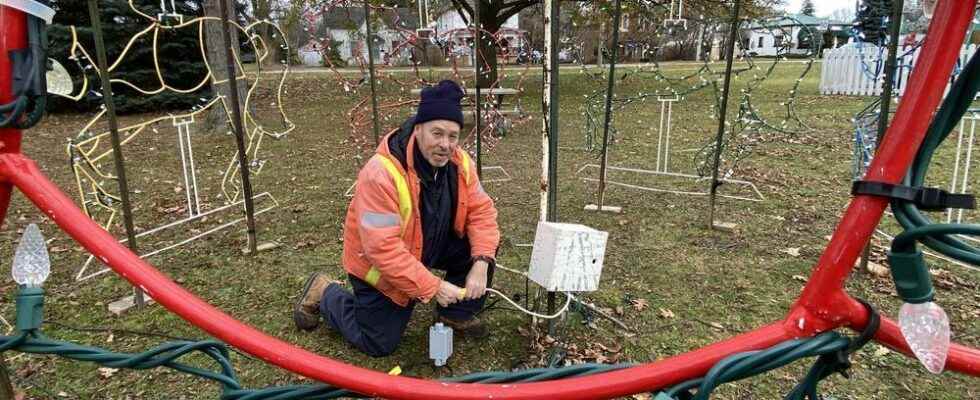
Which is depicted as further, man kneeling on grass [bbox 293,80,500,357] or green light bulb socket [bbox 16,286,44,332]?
man kneeling on grass [bbox 293,80,500,357]

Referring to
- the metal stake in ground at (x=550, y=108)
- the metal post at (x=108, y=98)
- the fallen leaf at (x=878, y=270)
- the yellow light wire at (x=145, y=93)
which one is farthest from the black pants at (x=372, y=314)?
the fallen leaf at (x=878, y=270)

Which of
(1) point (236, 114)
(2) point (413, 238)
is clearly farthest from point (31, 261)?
(1) point (236, 114)

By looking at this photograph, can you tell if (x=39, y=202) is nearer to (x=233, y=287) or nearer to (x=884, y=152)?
(x=884, y=152)

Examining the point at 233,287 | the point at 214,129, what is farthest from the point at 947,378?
the point at 214,129

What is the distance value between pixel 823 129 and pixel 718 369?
32.7 ft

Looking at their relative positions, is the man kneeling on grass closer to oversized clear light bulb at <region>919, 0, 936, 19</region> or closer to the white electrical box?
the white electrical box

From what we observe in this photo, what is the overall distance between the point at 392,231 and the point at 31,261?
140cm

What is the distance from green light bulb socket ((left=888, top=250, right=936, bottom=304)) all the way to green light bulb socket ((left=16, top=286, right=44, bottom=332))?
1.29 metres

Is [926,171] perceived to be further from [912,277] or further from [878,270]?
[878,270]

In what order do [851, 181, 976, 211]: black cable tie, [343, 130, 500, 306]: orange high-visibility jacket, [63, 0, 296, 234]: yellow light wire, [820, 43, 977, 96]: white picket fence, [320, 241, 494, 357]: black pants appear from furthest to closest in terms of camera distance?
[820, 43, 977, 96]: white picket fence → [63, 0, 296, 234]: yellow light wire → [320, 241, 494, 357]: black pants → [343, 130, 500, 306]: orange high-visibility jacket → [851, 181, 976, 211]: black cable tie

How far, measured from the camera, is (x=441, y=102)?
93.7 inches

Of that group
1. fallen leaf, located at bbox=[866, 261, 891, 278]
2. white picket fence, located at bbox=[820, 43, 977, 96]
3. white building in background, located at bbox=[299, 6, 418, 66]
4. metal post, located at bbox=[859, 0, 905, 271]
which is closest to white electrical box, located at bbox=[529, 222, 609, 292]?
metal post, located at bbox=[859, 0, 905, 271]

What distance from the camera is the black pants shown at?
2.71m

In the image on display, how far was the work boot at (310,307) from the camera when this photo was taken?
118 inches
